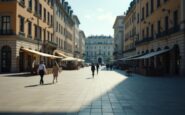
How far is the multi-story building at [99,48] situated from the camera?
520ft

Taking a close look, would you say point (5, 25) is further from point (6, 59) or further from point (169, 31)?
point (169, 31)

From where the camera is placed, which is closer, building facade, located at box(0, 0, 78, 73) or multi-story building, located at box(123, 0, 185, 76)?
multi-story building, located at box(123, 0, 185, 76)

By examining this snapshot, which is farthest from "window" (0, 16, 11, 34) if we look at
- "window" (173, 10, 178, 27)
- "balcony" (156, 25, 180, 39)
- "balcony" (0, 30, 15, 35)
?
"window" (173, 10, 178, 27)

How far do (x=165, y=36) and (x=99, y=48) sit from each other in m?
130

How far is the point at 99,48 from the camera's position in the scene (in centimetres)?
16412

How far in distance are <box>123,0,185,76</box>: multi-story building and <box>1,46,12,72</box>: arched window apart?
15.6 metres

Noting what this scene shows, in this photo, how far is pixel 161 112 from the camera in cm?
949

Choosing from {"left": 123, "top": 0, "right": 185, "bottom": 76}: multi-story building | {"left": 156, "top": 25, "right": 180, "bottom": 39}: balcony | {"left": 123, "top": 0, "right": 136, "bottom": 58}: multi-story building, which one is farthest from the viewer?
{"left": 123, "top": 0, "right": 136, "bottom": 58}: multi-story building

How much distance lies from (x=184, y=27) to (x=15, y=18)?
61.3ft

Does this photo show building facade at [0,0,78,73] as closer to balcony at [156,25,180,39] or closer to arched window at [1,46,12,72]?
arched window at [1,46,12,72]

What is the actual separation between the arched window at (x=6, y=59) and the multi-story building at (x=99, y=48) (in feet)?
400

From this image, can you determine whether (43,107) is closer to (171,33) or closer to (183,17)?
(183,17)

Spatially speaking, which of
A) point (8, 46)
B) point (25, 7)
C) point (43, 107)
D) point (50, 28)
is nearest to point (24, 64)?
point (8, 46)

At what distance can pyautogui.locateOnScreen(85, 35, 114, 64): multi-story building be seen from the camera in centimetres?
15862
